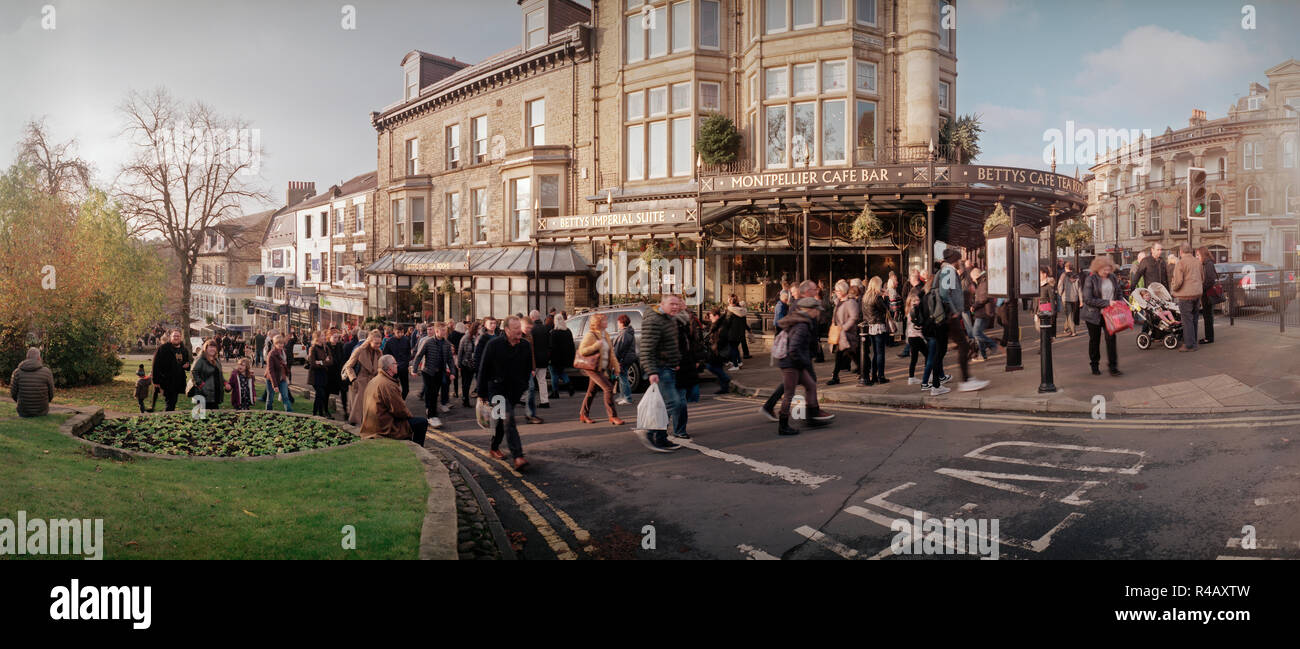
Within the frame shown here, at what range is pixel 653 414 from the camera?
891 centimetres

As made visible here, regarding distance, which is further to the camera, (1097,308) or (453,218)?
(453,218)

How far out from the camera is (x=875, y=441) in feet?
28.6

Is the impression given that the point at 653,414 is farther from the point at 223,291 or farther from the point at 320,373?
the point at 223,291

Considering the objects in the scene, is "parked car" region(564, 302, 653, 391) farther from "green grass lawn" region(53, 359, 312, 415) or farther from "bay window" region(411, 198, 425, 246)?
"bay window" region(411, 198, 425, 246)

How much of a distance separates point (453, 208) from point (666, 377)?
26.9 meters

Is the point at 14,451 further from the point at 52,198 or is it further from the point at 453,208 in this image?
the point at 453,208

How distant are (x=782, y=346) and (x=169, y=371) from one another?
1275 centimetres

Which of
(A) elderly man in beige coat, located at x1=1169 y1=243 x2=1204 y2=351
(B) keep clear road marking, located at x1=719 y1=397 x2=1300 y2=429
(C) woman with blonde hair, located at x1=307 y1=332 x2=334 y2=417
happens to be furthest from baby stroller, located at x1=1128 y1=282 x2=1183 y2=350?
(C) woman with blonde hair, located at x1=307 y1=332 x2=334 y2=417

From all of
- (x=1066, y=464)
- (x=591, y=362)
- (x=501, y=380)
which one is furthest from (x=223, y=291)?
(x=1066, y=464)

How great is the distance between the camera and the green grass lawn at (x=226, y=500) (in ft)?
17.0

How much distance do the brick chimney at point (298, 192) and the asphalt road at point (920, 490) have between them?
56.3m

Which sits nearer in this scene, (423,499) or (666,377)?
(423,499)
